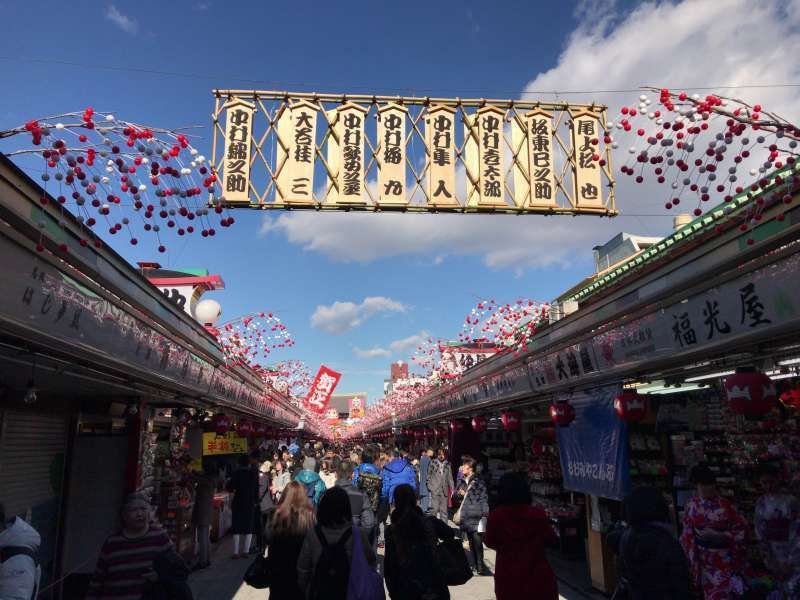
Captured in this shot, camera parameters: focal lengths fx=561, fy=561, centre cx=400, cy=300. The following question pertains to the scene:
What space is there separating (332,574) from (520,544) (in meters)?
1.62

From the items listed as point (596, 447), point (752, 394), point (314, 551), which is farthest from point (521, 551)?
point (596, 447)

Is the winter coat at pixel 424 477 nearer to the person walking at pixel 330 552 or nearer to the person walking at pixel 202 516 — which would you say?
the person walking at pixel 202 516

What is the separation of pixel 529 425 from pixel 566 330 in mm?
9037

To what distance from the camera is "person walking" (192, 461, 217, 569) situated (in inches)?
413

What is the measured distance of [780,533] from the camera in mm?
6105

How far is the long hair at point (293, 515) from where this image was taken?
4.96m

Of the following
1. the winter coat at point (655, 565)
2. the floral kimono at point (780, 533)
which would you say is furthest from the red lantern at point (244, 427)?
the winter coat at point (655, 565)

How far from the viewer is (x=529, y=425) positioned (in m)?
16.0

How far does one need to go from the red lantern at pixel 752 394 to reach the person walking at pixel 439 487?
7158mm

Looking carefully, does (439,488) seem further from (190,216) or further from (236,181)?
(190,216)

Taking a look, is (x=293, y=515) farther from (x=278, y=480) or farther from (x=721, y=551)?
(x=278, y=480)

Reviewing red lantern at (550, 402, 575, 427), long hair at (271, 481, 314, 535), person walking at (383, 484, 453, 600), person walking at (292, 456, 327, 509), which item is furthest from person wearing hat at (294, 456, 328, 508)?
person walking at (383, 484, 453, 600)

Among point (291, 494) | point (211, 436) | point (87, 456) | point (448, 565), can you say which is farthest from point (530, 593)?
point (211, 436)

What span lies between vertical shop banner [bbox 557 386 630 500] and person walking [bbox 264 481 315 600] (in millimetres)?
3948
